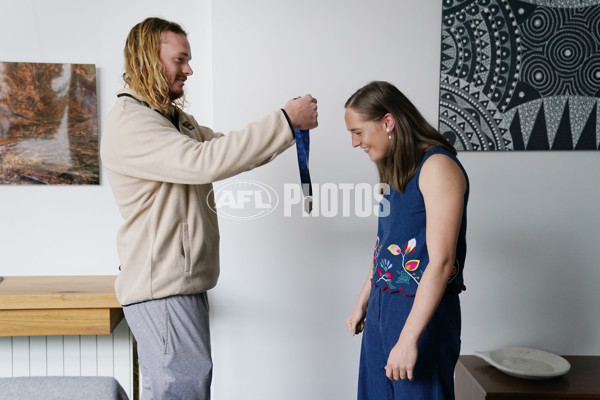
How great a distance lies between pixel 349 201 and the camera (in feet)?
7.61

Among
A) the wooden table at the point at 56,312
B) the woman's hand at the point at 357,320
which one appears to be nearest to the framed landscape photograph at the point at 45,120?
the wooden table at the point at 56,312

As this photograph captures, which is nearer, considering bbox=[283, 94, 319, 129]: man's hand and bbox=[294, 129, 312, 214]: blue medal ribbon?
bbox=[283, 94, 319, 129]: man's hand

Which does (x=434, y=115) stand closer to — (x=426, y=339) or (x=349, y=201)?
(x=349, y=201)

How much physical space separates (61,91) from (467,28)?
6.18ft

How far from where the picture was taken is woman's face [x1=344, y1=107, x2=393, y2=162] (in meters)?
1.47

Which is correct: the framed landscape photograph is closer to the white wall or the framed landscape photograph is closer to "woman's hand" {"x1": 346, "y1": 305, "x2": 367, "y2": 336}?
the white wall

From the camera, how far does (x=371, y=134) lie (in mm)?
1479

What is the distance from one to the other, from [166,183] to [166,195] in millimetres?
34

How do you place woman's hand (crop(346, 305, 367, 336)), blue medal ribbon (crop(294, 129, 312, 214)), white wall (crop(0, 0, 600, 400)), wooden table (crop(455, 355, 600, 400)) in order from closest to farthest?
1. blue medal ribbon (crop(294, 129, 312, 214))
2. woman's hand (crop(346, 305, 367, 336))
3. wooden table (crop(455, 355, 600, 400))
4. white wall (crop(0, 0, 600, 400))

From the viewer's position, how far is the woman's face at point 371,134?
1.47 metres

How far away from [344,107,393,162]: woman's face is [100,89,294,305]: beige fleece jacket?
0.81ft

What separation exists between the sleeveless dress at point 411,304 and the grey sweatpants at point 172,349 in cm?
52

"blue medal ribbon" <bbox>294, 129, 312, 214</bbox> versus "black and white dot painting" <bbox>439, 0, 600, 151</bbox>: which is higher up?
"black and white dot painting" <bbox>439, 0, 600, 151</bbox>

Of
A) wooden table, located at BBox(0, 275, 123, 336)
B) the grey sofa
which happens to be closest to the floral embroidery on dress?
the grey sofa
